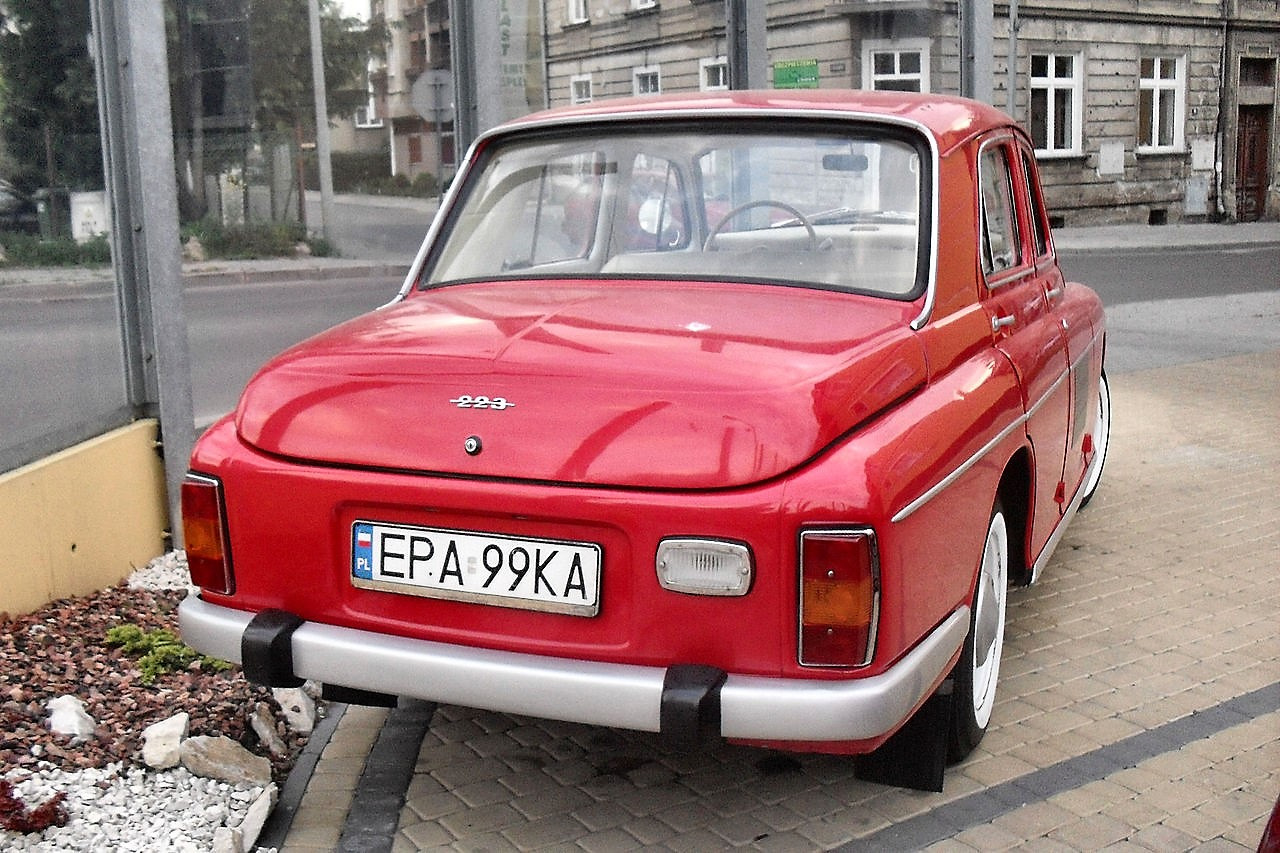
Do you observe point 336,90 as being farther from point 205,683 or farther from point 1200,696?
point 1200,696

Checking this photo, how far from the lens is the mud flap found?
11.9 ft

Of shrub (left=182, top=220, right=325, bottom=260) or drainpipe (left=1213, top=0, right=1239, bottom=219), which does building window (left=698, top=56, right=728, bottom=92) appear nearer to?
shrub (left=182, top=220, right=325, bottom=260)

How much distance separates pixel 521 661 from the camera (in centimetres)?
312

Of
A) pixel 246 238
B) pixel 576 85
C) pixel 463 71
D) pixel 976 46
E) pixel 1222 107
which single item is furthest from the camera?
pixel 1222 107

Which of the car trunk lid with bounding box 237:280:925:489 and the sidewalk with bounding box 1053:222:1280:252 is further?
the sidewalk with bounding box 1053:222:1280:252

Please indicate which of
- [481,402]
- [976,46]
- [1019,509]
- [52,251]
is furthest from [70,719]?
[976,46]

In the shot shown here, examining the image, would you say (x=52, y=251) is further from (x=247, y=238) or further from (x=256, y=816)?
(x=256, y=816)

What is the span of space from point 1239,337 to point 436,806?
11.9 meters

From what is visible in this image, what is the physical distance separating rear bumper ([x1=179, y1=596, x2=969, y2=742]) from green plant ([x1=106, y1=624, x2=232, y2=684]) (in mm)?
1191

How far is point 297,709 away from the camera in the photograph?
4.32 meters

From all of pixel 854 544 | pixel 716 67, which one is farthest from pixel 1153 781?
pixel 716 67

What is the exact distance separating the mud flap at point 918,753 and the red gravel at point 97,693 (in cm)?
162

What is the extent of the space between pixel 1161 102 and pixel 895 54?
80.2 feet

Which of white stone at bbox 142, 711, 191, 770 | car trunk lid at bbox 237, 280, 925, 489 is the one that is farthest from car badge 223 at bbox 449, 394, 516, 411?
white stone at bbox 142, 711, 191, 770
